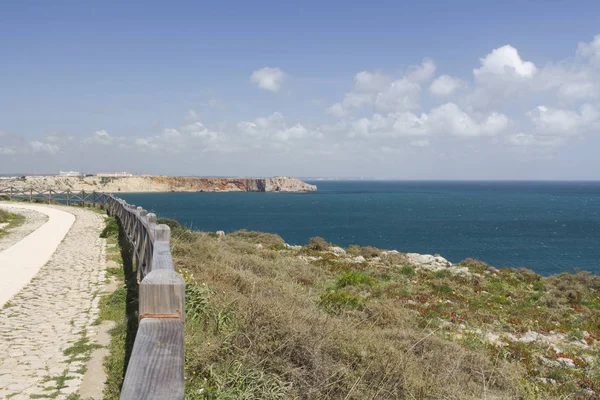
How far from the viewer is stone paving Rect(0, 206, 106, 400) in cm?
496

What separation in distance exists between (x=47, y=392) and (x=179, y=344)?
3280mm

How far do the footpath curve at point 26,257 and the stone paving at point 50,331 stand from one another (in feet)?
0.83

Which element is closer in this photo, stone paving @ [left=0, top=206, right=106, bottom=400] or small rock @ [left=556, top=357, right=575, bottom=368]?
stone paving @ [left=0, top=206, right=106, bottom=400]

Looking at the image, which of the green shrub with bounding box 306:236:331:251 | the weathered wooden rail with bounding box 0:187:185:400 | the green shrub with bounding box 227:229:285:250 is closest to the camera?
the weathered wooden rail with bounding box 0:187:185:400

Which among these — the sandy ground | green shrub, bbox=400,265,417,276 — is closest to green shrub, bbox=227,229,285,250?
green shrub, bbox=400,265,417,276

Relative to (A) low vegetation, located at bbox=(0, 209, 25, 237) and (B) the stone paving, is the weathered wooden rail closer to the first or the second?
(B) the stone paving

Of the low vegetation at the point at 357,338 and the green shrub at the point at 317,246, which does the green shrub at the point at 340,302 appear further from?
the green shrub at the point at 317,246

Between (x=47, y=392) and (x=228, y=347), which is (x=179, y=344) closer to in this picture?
(x=228, y=347)

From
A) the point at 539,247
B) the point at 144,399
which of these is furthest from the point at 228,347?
the point at 539,247

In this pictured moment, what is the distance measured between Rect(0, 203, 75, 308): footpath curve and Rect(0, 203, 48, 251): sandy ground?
309 millimetres

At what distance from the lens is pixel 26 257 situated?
43.6ft

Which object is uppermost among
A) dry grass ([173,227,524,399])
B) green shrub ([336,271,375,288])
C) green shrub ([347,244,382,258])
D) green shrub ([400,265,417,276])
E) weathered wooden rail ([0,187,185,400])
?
weathered wooden rail ([0,187,185,400])

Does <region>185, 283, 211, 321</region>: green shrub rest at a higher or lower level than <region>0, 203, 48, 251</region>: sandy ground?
higher

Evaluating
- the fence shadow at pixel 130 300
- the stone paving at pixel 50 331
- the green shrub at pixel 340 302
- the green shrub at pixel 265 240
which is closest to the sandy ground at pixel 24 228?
the fence shadow at pixel 130 300
